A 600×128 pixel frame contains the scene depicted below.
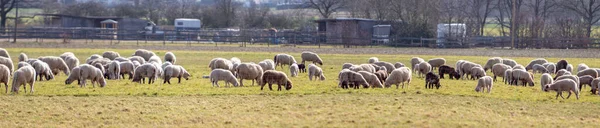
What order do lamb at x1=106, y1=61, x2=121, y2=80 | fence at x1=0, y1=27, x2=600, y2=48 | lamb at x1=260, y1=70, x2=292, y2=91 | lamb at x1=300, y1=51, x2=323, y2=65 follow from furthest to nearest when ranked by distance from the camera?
fence at x1=0, y1=27, x2=600, y2=48
lamb at x1=300, y1=51, x2=323, y2=65
lamb at x1=106, y1=61, x2=121, y2=80
lamb at x1=260, y1=70, x2=292, y2=91

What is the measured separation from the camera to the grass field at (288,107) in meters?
19.0

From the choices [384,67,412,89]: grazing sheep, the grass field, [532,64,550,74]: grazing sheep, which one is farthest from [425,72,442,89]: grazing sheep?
[532,64,550,74]: grazing sheep

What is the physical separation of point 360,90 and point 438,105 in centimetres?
436

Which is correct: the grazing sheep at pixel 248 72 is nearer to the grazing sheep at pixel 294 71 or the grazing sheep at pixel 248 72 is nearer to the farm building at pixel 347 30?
the grazing sheep at pixel 294 71

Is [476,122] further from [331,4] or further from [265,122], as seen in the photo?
[331,4]

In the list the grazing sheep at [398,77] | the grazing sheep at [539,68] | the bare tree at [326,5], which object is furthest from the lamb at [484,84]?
the bare tree at [326,5]

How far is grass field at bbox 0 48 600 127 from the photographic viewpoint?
19.0 m

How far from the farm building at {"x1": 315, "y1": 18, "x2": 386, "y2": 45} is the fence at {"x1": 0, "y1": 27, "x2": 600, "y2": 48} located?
14 centimetres

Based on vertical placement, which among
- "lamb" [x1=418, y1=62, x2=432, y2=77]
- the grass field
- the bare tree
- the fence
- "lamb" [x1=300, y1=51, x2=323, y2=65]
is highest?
the bare tree

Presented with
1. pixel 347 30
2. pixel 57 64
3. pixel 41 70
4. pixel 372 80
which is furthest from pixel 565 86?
pixel 347 30

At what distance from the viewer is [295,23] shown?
384ft

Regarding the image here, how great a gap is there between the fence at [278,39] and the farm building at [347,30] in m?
0.14

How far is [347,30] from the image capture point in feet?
269

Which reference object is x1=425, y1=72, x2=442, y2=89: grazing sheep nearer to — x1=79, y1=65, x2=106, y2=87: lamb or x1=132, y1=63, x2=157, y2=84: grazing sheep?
x1=132, y1=63, x2=157, y2=84: grazing sheep
